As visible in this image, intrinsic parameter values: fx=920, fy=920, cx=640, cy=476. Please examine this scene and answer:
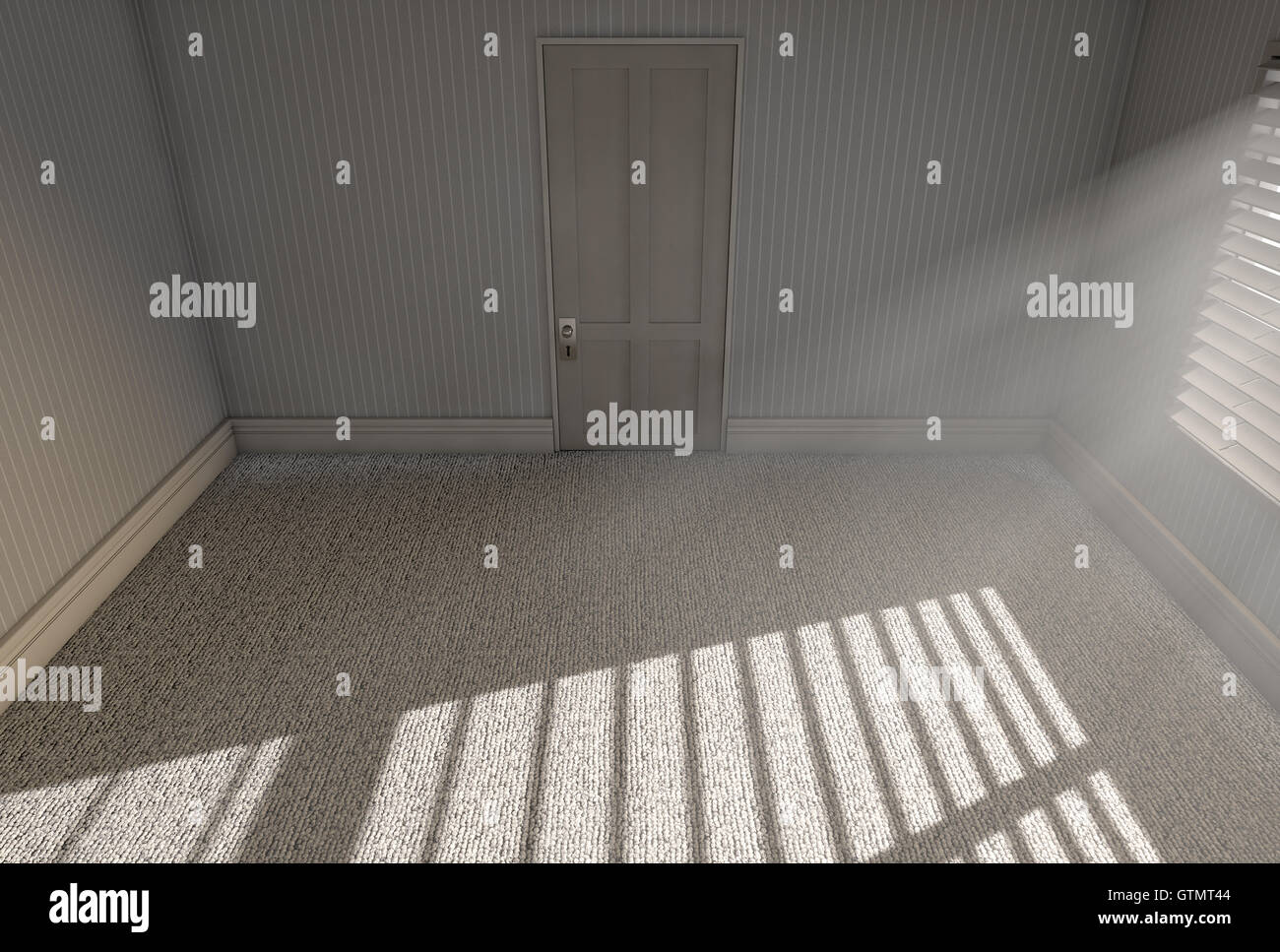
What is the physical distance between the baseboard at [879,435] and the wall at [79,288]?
2.83 m

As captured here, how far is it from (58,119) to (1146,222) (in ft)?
14.8

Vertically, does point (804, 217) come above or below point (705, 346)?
above

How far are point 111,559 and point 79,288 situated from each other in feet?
3.61

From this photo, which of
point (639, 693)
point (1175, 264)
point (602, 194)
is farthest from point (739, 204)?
point (639, 693)

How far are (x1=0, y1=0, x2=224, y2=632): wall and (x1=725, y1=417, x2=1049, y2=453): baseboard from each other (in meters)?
2.83

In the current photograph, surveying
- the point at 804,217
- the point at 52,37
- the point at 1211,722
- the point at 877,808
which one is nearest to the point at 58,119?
the point at 52,37

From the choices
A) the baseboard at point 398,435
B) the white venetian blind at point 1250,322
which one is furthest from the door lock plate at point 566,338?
the white venetian blind at point 1250,322

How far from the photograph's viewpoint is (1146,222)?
4.09m

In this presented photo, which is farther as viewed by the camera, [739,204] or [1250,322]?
[739,204]

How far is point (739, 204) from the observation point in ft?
14.4

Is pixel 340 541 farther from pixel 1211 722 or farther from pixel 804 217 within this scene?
pixel 1211 722

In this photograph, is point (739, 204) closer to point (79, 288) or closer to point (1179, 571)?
point (1179, 571)

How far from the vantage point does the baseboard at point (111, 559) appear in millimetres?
3309

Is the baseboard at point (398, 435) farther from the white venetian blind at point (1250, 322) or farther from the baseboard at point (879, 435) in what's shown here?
the white venetian blind at point (1250, 322)
